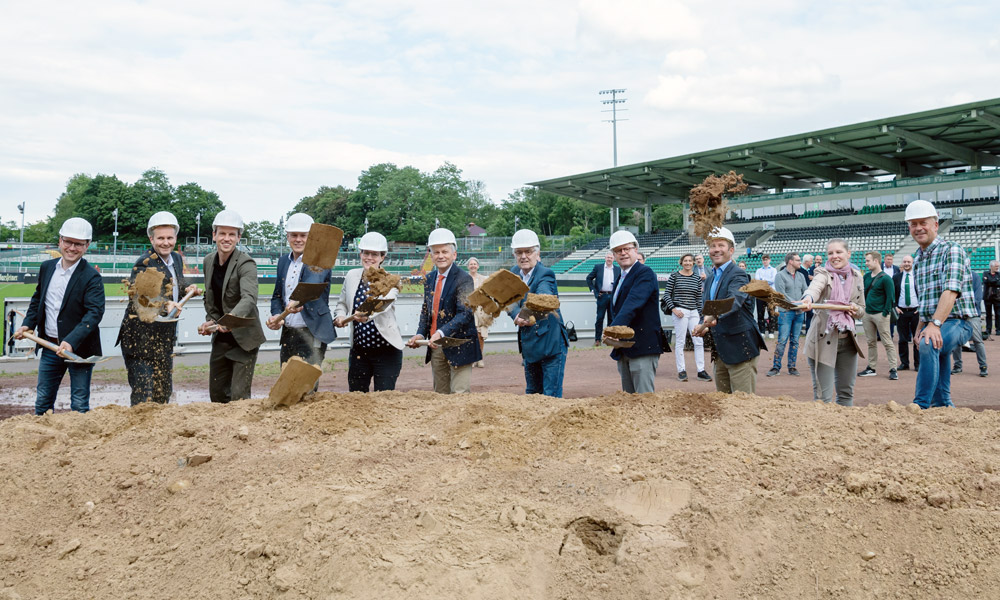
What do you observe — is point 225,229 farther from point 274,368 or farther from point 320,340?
point 274,368

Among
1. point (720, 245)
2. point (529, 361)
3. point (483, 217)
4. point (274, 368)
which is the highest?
point (483, 217)

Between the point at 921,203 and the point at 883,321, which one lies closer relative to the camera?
the point at 921,203

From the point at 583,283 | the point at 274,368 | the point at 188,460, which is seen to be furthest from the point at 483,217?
the point at 188,460

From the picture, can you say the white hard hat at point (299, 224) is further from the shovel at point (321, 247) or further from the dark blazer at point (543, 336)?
the dark blazer at point (543, 336)

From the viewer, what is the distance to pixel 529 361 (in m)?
5.97

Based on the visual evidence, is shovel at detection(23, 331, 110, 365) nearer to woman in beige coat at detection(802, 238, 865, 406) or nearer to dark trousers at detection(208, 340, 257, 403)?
dark trousers at detection(208, 340, 257, 403)

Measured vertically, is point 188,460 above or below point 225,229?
below

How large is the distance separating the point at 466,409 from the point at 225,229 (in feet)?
8.52

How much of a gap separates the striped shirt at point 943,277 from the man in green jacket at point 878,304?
3808 millimetres

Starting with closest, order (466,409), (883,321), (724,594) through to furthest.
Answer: (724,594)
(466,409)
(883,321)

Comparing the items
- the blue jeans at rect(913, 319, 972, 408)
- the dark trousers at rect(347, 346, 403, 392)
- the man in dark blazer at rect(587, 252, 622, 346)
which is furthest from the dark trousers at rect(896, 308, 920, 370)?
the dark trousers at rect(347, 346, 403, 392)

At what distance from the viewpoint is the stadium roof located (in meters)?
28.4

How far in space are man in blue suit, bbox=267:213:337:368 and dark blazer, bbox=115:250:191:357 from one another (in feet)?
2.73

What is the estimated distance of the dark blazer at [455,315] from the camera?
568 cm
